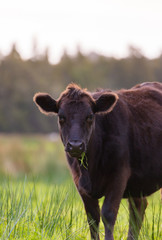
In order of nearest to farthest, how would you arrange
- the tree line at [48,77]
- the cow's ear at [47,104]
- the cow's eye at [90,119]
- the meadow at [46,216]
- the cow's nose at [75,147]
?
the meadow at [46,216] < the cow's nose at [75,147] < the cow's eye at [90,119] < the cow's ear at [47,104] < the tree line at [48,77]

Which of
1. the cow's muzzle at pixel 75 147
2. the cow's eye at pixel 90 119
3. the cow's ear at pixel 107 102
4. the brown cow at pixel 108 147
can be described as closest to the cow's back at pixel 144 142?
the brown cow at pixel 108 147

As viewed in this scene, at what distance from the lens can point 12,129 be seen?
58469mm

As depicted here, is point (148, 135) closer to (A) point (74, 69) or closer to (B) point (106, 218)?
(B) point (106, 218)

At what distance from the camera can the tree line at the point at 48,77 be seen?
192 feet

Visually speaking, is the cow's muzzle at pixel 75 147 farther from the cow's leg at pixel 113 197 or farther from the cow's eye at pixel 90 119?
the cow's leg at pixel 113 197

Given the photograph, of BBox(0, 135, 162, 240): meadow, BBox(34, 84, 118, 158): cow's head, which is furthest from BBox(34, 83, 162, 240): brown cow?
BBox(0, 135, 162, 240): meadow

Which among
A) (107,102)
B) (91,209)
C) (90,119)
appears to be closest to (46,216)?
(91,209)

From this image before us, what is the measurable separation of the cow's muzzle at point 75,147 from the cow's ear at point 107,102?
70 centimetres

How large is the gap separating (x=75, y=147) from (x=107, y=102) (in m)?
0.87

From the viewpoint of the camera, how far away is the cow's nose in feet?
18.0

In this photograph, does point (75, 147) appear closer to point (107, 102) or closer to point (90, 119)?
point (90, 119)

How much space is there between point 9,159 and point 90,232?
16344 millimetres

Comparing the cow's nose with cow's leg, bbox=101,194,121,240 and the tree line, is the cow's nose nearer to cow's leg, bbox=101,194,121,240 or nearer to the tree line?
cow's leg, bbox=101,194,121,240

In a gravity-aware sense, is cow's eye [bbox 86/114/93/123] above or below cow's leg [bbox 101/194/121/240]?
above
